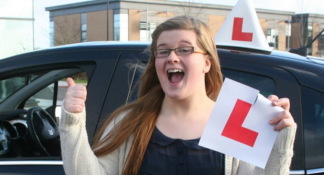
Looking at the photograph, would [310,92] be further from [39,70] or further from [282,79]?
[39,70]

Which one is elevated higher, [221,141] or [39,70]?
[39,70]

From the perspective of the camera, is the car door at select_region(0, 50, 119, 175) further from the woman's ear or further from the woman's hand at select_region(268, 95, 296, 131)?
the woman's hand at select_region(268, 95, 296, 131)

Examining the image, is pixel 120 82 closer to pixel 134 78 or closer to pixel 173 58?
pixel 134 78

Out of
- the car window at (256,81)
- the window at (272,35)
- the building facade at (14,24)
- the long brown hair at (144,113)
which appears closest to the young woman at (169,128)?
the long brown hair at (144,113)

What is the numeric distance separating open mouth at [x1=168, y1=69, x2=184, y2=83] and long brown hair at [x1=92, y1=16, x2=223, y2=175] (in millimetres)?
156

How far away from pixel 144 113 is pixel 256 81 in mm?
653

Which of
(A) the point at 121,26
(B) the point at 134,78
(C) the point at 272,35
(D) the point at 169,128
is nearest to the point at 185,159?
(D) the point at 169,128

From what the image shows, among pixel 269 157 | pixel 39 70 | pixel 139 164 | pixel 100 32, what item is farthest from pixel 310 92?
pixel 100 32

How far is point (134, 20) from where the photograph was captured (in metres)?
44.5

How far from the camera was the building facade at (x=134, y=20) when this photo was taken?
41906 millimetres

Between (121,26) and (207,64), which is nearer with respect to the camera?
(207,64)

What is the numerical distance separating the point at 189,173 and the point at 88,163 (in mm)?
404

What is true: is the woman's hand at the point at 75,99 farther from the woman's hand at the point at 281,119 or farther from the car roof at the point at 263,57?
the car roof at the point at 263,57

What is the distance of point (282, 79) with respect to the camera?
220 cm
